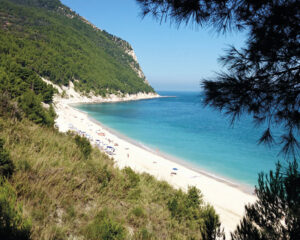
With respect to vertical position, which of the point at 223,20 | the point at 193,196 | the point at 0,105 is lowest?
the point at 193,196

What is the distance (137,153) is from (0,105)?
15.8 m

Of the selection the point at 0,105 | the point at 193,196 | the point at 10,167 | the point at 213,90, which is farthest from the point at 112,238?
the point at 0,105

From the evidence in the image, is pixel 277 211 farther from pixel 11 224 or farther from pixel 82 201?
pixel 11 224

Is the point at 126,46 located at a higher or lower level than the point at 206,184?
higher

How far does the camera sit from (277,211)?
2.66 metres

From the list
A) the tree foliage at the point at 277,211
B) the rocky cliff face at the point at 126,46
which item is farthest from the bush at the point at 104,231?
the rocky cliff face at the point at 126,46

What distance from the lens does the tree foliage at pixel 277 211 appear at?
90.7 inches

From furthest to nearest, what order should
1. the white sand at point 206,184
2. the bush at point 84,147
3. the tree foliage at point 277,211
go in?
the white sand at point 206,184
the bush at point 84,147
the tree foliage at point 277,211

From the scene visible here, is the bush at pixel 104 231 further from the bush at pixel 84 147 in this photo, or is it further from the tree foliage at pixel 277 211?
the bush at pixel 84 147

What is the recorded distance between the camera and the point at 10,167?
9.42 feet

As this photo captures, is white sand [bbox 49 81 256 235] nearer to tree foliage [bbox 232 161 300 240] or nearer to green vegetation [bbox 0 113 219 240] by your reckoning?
green vegetation [bbox 0 113 219 240]

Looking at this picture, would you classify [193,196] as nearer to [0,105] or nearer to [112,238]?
[112,238]

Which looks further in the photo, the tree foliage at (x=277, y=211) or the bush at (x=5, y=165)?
the bush at (x=5, y=165)

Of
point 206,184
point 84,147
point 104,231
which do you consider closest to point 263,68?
point 104,231
